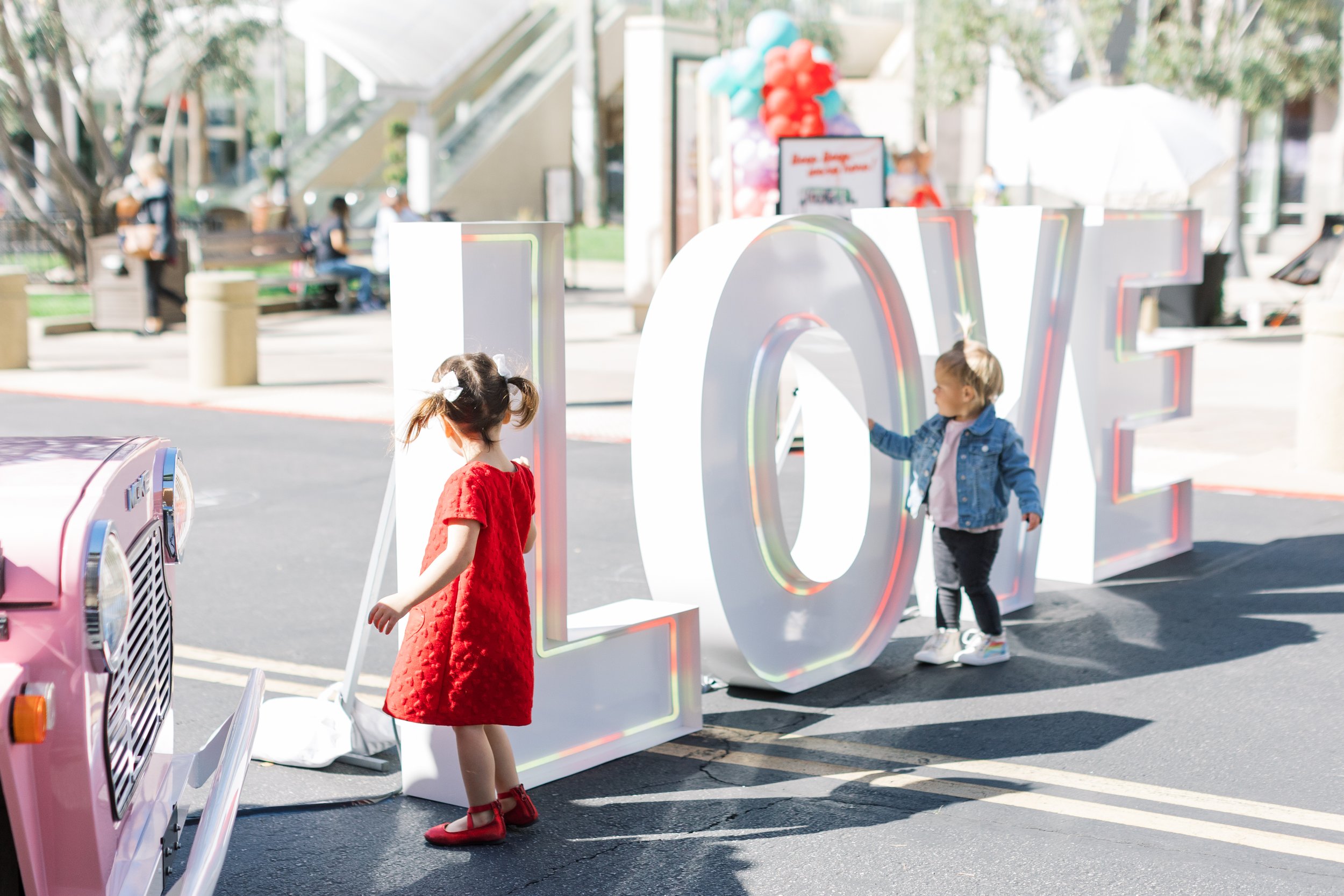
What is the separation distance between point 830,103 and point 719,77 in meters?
1.28

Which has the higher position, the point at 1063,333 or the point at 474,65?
the point at 474,65

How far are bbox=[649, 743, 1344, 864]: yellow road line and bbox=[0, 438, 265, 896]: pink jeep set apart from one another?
6.61ft

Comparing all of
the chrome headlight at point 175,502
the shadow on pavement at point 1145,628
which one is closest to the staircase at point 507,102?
the shadow on pavement at point 1145,628

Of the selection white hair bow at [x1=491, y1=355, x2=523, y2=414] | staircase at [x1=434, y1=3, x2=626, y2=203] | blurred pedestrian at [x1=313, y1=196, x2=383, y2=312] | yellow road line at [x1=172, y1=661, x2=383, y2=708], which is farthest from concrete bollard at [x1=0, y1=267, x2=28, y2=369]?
staircase at [x1=434, y1=3, x2=626, y2=203]

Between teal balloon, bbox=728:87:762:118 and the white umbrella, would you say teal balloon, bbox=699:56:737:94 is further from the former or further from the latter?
the white umbrella

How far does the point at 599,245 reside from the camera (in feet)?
108

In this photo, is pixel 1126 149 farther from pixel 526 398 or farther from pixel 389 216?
pixel 526 398

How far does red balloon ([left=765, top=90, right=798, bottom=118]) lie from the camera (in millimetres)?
13391

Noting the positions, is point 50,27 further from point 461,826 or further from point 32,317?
point 461,826

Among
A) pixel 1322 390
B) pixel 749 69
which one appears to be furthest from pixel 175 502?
pixel 749 69

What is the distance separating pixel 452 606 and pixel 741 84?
35.1 ft

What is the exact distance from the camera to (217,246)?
69.8 feet

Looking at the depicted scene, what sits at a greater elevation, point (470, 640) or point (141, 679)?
point (141, 679)

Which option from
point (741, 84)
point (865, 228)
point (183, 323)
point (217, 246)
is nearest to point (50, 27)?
point (217, 246)
